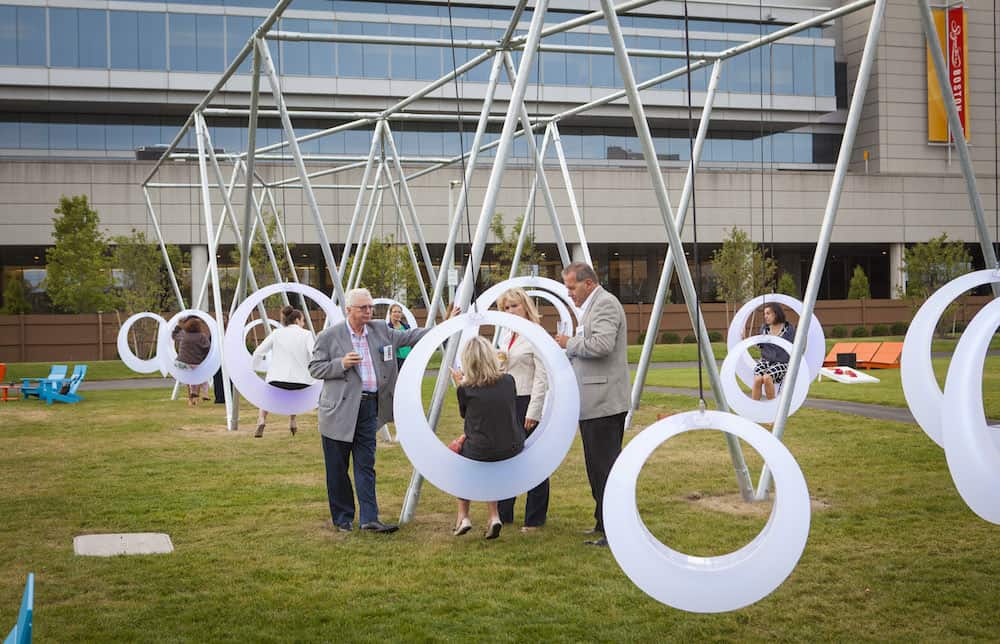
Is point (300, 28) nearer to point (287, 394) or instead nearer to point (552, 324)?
point (552, 324)

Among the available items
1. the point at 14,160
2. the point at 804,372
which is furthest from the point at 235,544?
the point at 14,160

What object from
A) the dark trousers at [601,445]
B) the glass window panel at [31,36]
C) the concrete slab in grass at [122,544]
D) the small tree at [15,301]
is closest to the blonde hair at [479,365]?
the dark trousers at [601,445]

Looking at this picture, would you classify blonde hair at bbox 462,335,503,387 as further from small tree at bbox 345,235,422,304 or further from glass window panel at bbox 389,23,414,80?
glass window panel at bbox 389,23,414,80

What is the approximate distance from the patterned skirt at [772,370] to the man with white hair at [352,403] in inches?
283

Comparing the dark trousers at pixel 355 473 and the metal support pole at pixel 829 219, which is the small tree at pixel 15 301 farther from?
the metal support pole at pixel 829 219

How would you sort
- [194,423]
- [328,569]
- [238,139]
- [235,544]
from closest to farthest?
[328,569] < [235,544] < [194,423] < [238,139]

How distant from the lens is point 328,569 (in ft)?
26.2

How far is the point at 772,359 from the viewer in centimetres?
1543

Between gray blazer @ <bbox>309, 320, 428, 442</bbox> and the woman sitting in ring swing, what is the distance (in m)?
6.94

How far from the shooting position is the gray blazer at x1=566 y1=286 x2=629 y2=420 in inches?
343

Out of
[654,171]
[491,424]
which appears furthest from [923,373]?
[491,424]

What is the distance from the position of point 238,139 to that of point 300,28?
5839mm

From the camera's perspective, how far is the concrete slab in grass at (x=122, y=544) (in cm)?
859

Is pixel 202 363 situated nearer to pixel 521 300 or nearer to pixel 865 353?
pixel 521 300
